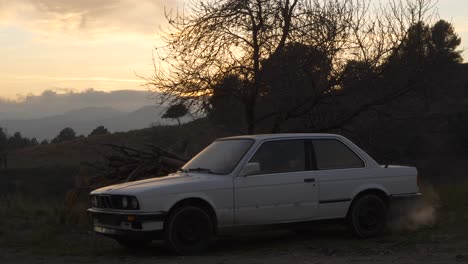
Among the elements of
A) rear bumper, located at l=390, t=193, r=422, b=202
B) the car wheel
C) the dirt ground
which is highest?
rear bumper, located at l=390, t=193, r=422, b=202

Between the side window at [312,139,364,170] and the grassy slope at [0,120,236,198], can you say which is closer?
the side window at [312,139,364,170]

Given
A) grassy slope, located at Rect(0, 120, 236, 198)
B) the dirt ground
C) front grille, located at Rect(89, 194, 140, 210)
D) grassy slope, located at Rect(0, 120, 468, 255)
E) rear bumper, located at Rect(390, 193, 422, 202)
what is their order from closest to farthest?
the dirt ground → front grille, located at Rect(89, 194, 140, 210) → grassy slope, located at Rect(0, 120, 468, 255) → rear bumper, located at Rect(390, 193, 422, 202) → grassy slope, located at Rect(0, 120, 236, 198)

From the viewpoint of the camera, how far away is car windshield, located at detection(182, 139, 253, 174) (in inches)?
377

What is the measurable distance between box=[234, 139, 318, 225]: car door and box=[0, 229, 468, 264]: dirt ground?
17.8 inches

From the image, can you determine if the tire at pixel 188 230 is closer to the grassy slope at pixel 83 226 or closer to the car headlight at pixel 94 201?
the car headlight at pixel 94 201

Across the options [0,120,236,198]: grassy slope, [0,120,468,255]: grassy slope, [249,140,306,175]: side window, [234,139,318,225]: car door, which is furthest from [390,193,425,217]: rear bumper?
[0,120,236,198]: grassy slope

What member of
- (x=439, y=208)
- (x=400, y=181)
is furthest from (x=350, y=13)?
(x=400, y=181)

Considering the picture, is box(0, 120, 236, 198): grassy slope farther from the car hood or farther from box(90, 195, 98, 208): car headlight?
the car hood

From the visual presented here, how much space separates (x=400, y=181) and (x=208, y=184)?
127 inches

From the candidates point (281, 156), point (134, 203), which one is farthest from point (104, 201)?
point (281, 156)

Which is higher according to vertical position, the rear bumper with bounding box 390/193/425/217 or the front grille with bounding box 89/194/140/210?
the front grille with bounding box 89/194/140/210

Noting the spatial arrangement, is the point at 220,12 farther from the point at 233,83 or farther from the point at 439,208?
the point at 439,208

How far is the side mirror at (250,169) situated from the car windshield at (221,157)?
0.19m

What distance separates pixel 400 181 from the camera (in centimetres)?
1051
